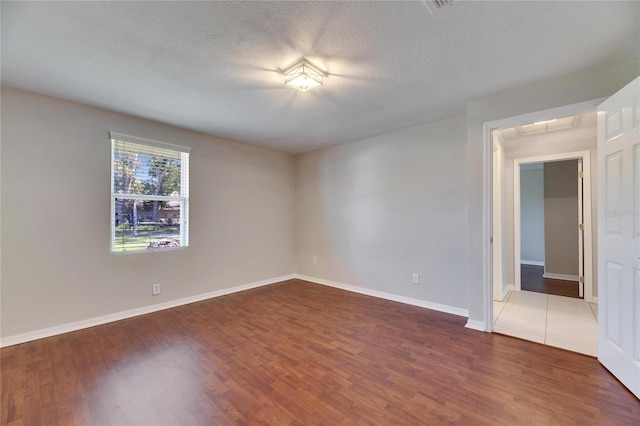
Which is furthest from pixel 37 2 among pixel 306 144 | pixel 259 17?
pixel 306 144

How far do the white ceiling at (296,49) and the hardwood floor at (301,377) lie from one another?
247 cm

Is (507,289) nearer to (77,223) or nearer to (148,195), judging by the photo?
(148,195)

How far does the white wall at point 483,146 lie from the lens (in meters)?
2.43

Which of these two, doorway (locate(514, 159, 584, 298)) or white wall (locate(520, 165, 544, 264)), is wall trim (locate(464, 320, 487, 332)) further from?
white wall (locate(520, 165, 544, 264))

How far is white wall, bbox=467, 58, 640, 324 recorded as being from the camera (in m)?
2.43

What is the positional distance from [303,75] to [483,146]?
2033 millimetres

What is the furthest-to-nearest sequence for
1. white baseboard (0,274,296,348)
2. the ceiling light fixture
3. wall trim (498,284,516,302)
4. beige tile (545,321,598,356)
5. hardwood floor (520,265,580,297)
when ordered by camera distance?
1. hardwood floor (520,265,580,297)
2. wall trim (498,284,516,302)
3. white baseboard (0,274,296,348)
4. beige tile (545,321,598,356)
5. the ceiling light fixture

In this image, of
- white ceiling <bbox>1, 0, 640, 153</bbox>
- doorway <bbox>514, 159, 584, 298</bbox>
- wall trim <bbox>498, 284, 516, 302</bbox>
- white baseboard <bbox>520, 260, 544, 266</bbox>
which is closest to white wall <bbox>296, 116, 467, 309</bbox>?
white ceiling <bbox>1, 0, 640, 153</bbox>

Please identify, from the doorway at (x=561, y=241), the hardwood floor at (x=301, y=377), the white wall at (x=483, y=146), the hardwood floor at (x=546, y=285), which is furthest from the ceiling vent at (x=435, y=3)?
the hardwood floor at (x=546, y=285)

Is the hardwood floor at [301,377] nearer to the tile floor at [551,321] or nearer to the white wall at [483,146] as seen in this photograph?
the tile floor at [551,321]

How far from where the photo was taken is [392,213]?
3.91 m

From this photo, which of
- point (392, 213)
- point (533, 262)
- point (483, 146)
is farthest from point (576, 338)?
point (533, 262)

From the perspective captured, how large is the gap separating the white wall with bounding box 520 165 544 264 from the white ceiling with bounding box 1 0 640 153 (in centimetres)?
525

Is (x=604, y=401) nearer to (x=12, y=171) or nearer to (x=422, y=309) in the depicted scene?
(x=422, y=309)
